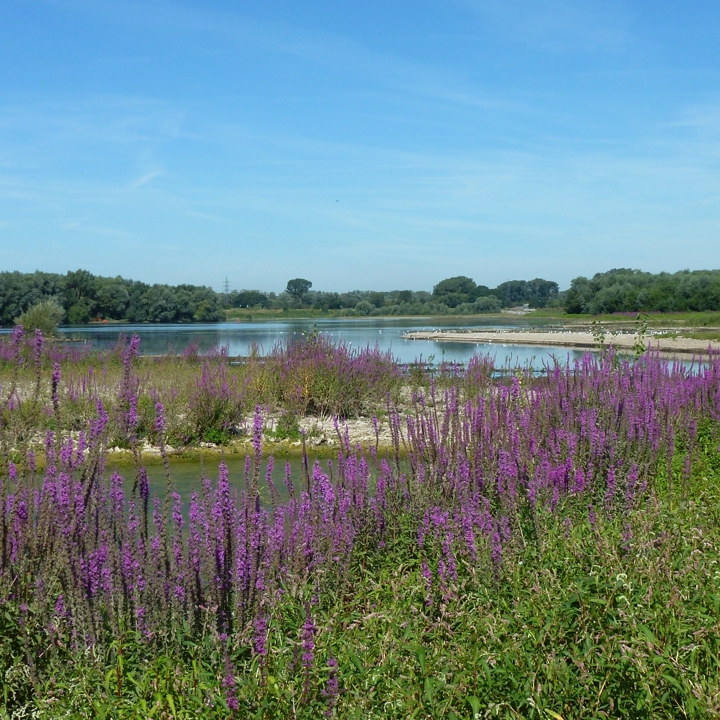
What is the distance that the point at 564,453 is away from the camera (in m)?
6.09

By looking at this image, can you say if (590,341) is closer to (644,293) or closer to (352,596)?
(352,596)

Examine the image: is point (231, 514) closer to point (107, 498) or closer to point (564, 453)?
point (107, 498)

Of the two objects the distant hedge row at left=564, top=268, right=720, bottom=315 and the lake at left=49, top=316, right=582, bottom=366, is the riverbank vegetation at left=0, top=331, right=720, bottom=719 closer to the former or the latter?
the lake at left=49, top=316, right=582, bottom=366

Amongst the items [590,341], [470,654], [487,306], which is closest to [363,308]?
[487,306]

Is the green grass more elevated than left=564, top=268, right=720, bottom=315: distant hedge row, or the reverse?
left=564, top=268, right=720, bottom=315: distant hedge row

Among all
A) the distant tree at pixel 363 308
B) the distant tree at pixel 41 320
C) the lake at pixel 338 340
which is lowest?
the lake at pixel 338 340

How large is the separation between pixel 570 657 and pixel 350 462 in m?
2.37

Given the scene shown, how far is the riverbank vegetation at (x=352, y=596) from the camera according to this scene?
3111mm

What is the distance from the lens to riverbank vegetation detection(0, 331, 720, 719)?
311cm

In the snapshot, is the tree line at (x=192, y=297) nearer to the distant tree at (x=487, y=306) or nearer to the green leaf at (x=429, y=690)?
the distant tree at (x=487, y=306)

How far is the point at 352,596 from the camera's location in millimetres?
4484

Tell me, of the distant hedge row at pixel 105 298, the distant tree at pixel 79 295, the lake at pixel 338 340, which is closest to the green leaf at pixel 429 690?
the lake at pixel 338 340

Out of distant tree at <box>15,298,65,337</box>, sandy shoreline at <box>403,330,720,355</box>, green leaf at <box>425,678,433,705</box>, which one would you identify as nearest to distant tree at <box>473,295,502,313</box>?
sandy shoreline at <box>403,330,720,355</box>

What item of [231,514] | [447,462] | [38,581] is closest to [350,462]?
[447,462]
